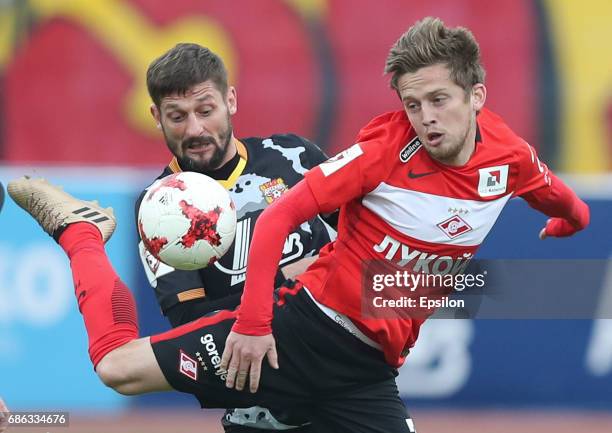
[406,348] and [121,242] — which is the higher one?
[121,242]

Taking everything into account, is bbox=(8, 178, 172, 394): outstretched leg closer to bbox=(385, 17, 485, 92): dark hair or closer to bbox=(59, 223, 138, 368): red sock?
bbox=(59, 223, 138, 368): red sock

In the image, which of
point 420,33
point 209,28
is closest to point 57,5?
point 209,28

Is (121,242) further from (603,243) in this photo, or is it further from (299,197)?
(299,197)

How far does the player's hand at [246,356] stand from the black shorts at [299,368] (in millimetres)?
167

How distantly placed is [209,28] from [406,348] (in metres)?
7.86

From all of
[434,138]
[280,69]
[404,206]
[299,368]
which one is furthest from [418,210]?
[280,69]

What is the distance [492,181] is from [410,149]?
39cm

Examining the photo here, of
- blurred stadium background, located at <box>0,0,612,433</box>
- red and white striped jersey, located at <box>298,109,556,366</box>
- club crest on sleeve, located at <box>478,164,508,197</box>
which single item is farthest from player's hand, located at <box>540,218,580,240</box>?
blurred stadium background, located at <box>0,0,612,433</box>

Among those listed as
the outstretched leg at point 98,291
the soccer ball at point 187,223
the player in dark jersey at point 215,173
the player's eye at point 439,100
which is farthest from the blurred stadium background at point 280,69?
the player's eye at point 439,100

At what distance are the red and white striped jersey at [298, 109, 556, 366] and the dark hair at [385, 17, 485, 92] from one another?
23cm

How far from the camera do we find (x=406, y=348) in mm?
5090

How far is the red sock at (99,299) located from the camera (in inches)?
200

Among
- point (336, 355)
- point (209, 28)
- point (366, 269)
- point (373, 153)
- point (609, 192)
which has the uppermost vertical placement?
point (209, 28)

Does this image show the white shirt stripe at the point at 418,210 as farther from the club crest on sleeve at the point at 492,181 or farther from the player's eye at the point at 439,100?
the player's eye at the point at 439,100
